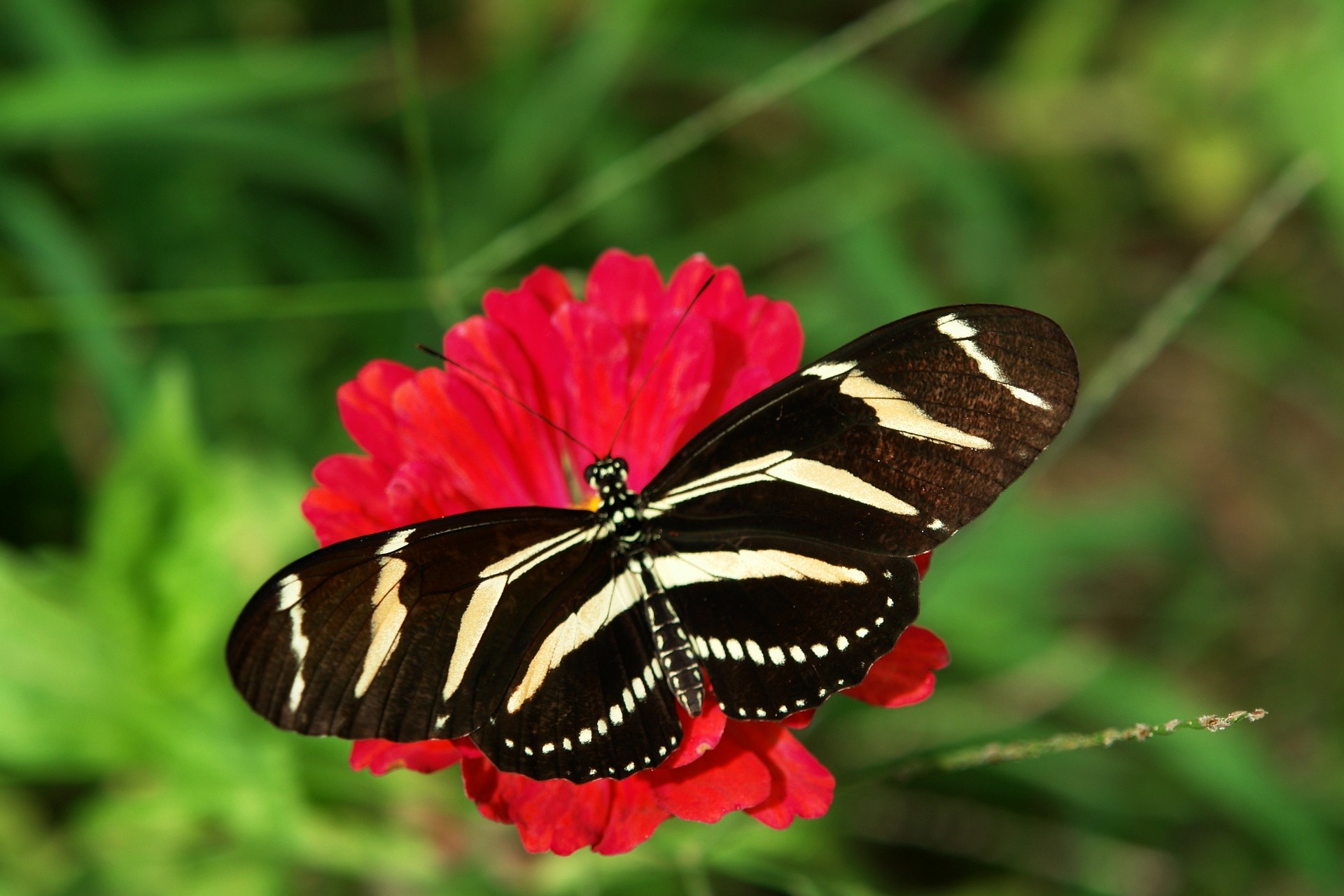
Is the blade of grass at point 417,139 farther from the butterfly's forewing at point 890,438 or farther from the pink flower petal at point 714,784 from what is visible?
the pink flower petal at point 714,784

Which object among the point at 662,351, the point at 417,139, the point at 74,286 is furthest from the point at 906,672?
the point at 74,286

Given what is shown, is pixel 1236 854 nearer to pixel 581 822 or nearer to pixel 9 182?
pixel 581 822

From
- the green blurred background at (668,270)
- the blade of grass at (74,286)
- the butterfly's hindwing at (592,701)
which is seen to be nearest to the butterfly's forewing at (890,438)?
the butterfly's hindwing at (592,701)

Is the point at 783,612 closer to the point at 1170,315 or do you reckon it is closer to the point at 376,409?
the point at 376,409

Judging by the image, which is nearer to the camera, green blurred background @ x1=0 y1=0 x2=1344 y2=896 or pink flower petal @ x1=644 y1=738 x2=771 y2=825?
pink flower petal @ x1=644 y1=738 x2=771 y2=825

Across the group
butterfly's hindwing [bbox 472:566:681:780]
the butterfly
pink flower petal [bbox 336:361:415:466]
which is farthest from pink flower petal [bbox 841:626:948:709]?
pink flower petal [bbox 336:361:415:466]

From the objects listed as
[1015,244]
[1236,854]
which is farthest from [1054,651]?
[1015,244]

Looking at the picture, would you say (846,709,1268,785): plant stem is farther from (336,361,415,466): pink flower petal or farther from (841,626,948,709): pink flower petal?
(336,361,415,466): pink flower petal
